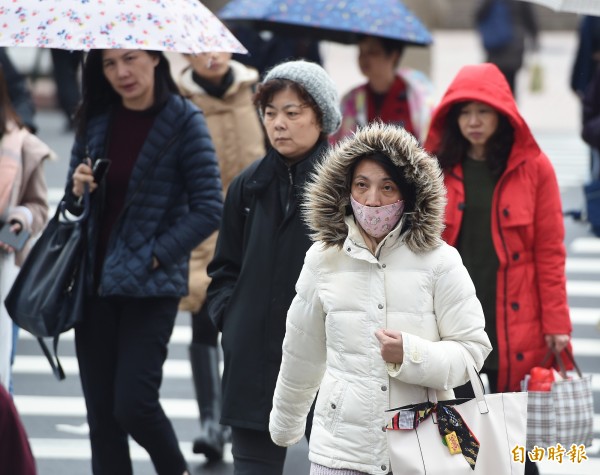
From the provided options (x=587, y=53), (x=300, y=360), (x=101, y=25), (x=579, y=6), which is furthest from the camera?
(x=587, y=53)

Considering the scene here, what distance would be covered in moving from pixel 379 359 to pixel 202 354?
2.92m

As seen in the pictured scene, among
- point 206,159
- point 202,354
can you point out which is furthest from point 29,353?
point 206,159

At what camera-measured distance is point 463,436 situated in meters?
4.11

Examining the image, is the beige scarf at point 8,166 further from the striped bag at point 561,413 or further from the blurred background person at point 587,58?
the blurred background person at point 587,58

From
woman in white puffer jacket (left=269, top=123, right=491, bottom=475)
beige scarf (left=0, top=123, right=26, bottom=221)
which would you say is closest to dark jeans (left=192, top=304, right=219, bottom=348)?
A: beige scarf (left=0, top=123, right=26, bottom=221)

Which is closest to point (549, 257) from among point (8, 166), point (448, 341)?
point (448, 341)

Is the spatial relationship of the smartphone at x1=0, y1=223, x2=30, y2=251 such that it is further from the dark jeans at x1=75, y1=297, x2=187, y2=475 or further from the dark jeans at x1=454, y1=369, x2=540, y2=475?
the dark jeans at x1=454, y1=369, x2=540, y2=475

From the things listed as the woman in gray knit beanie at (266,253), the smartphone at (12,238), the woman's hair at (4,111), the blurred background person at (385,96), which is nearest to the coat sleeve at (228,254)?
the woman in gray knit beanie at (266,253)

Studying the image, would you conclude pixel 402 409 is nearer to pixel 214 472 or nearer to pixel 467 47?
pixel 214 472

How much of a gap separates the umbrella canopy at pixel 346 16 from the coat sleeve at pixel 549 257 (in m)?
Result: 2.66

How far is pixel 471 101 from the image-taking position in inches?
230

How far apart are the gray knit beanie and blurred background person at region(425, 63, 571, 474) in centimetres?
80

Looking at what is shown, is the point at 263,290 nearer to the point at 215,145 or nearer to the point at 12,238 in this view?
the point at 12,238

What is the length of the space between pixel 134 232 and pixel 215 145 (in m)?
1.70
